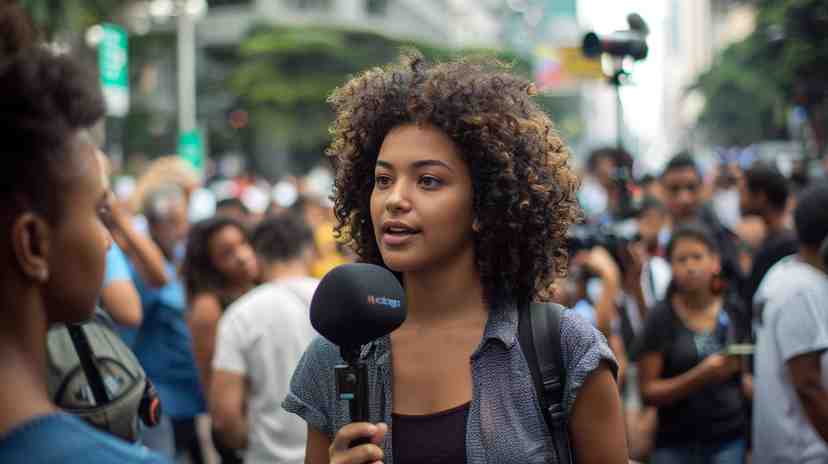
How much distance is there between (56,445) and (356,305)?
82cm

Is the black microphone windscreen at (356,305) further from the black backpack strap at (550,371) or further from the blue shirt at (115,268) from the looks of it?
the blue shirt at (115,268)

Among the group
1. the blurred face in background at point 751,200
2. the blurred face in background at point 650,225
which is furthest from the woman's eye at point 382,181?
the blurred face in background at point 650,225

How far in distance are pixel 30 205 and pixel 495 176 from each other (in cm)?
142

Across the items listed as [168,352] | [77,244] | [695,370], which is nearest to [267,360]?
[168,352]

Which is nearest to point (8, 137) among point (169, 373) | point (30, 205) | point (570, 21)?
point (30, 205)

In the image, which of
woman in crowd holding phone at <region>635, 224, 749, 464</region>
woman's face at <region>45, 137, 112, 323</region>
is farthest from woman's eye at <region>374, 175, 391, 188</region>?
woman in crowd holding phone at <region>635, 224, 749, 464</region>

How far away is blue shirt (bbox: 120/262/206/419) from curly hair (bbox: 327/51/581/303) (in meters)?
3.32

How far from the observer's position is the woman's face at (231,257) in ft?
19.5

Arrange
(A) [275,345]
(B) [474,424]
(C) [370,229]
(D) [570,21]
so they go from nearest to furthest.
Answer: (B) [474,424], (C) [370,229], (A) [275,345], (D) [570,21]

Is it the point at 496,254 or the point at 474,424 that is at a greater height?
the point at 496,254

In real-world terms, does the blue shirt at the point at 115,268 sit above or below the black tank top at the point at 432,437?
above

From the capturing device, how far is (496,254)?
2.76 m

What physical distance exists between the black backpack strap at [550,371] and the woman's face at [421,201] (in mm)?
320

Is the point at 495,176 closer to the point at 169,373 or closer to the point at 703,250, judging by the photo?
the point at 703,250
